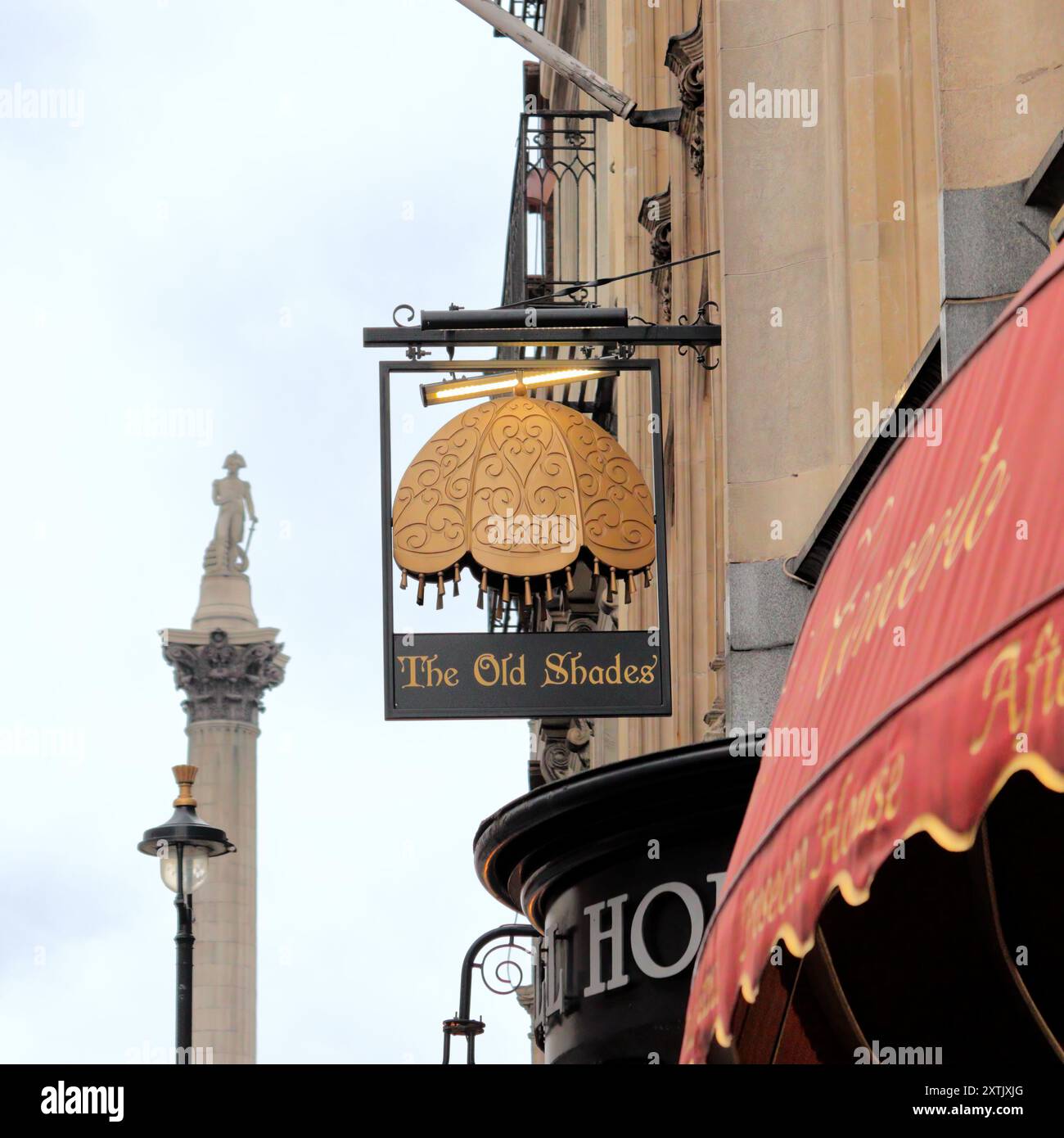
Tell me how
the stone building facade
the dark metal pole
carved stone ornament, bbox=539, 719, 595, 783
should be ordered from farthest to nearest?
carved stone ornament, bbox=539, 719, 595, 783
the dark metal pole
the stone building facade

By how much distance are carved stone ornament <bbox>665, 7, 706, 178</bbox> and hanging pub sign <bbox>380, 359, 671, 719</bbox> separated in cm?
336

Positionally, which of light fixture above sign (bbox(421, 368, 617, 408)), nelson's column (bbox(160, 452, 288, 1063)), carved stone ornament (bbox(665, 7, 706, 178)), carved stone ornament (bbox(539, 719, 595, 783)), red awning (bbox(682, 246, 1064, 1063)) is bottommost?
red awning (bbox(682, 246, 1064, 1063))

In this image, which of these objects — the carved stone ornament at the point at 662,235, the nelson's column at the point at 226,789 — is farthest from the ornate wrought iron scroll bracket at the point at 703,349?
the nelson's column at the point at 226,789

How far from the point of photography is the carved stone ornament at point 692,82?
16.0 meters

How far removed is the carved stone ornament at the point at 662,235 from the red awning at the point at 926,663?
10.8 metres

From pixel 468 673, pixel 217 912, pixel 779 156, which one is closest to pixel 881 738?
pixel 468 673

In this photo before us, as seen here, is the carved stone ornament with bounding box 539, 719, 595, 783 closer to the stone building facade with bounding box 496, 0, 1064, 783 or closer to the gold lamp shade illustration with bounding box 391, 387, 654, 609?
the stone building facade with bounding box 496, 0, 1064, 783

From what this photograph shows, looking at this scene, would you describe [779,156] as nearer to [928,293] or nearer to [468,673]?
[928,293]

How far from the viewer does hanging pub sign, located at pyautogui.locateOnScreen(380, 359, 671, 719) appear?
12375 millimetres

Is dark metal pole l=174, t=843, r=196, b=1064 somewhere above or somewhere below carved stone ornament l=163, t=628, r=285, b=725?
below

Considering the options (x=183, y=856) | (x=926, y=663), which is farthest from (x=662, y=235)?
(x=926, y=663)

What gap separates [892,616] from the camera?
6207 mm

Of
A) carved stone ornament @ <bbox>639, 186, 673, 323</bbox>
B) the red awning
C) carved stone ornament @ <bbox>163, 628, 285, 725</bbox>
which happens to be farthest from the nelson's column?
the red awning
